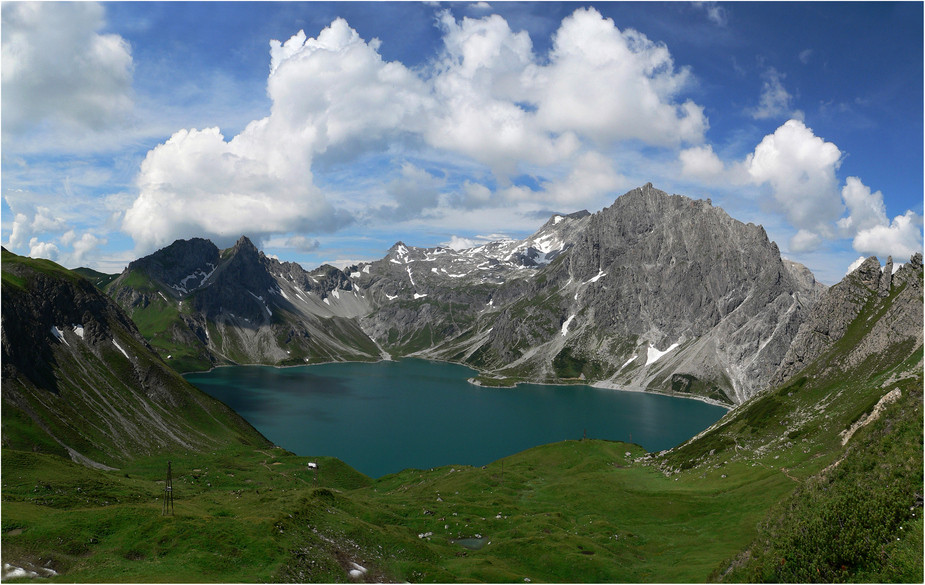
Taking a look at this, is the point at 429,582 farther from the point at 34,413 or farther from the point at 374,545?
the point at 34,413

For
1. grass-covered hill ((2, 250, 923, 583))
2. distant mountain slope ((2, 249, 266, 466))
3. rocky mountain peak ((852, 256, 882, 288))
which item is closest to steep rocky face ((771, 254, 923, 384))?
rocky mountain peak ((852, 256, 882, 288))

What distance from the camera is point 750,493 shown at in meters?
83.8

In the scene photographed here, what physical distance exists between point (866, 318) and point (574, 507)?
361 feet

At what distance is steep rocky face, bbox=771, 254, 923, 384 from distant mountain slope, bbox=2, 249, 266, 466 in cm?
17870

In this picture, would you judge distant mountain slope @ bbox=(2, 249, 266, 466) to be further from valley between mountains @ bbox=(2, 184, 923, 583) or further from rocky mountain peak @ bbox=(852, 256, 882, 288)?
rocky mountain peak @ bbox=(852, 256, 882, 288)

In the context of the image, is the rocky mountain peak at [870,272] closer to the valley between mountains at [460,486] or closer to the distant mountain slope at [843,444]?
the distant mountain slope at [843,444]

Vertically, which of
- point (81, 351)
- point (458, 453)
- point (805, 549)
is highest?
point (81, 351)

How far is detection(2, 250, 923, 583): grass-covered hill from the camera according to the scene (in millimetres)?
37250

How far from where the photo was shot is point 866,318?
145 meters

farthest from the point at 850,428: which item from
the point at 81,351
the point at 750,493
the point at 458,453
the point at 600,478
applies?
the point at 81,351

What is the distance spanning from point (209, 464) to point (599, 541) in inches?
4001

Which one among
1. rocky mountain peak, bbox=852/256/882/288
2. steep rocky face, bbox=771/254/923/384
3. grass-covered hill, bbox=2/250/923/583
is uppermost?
rocky mountain peak, bbox=852/256/882/288

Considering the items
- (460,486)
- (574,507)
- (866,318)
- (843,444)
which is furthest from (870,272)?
(460,486)

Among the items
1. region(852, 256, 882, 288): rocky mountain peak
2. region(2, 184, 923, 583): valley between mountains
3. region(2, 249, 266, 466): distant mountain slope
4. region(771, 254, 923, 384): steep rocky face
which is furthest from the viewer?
region(852, 256, 882, 288): rocky mountain peak
